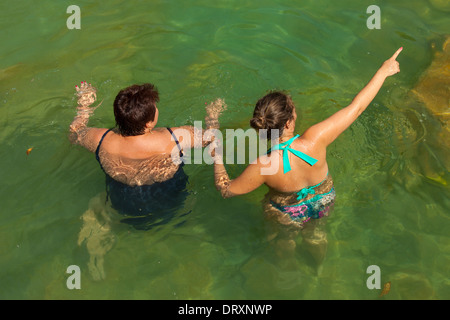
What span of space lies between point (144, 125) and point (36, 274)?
1.75 metres

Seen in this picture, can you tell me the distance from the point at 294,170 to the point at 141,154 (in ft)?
4.28

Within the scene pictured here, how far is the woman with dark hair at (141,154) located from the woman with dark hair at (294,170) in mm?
446

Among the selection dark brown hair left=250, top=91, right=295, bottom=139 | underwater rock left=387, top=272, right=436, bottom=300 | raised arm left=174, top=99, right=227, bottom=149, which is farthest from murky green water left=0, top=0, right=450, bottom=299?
dark brown hair left=250, top=91, right=295, bottom=139

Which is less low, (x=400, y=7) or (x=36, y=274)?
(x=400, y=7)

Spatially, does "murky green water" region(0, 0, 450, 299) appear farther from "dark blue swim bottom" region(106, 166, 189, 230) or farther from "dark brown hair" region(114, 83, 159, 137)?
"dark brown hair" region(114, 83, 159, 137)

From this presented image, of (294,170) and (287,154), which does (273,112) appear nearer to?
(287,154)

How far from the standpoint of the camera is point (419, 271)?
3768 millimetres

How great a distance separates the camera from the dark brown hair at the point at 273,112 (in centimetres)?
298

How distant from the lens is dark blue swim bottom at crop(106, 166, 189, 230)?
3.77 metres

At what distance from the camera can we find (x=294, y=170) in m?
A: 3.27

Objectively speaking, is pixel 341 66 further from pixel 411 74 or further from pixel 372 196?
pixel 372 196
